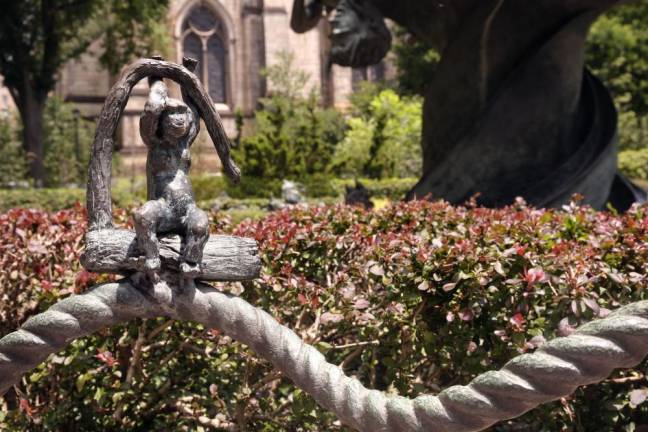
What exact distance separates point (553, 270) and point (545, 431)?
2.08 feet

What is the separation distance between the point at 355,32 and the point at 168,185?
149 inches

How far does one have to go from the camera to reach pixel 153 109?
2113mm

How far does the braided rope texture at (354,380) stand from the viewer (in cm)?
176

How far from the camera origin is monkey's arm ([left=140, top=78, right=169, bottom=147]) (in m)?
2.12

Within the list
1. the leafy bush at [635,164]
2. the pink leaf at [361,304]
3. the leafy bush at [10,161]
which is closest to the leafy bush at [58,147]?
the leafy bush at [10,161]

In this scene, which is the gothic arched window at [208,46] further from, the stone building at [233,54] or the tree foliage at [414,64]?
the tree foliage at [414,64]

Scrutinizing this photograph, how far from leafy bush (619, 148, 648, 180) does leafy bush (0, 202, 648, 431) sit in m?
16.4

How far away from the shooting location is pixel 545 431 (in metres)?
2.79

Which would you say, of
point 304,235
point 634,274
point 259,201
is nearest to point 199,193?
point 259,201

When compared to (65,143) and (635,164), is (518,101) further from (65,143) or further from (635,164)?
(65,143)

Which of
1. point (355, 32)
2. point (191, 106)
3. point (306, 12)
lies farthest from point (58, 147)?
point (191, 106)

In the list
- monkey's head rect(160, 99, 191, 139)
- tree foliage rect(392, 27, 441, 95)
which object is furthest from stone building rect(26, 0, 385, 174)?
monkey's head rect(160, 99, 191, 139)

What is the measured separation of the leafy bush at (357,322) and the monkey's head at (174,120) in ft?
Result: 3.38

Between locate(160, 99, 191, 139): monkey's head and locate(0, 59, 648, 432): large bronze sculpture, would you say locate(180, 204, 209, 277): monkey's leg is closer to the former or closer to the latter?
locate(0, 59, 648, 432): large bronze sculpture
